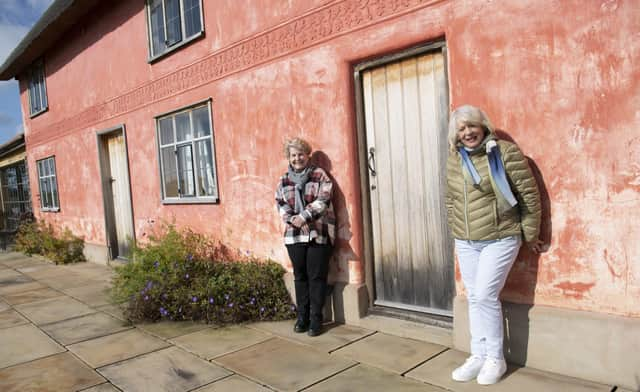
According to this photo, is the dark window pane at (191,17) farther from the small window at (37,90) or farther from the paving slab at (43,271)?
the small window at (37,90)

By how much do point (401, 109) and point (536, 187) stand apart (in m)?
1.52

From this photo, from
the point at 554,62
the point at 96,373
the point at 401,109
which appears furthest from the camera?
the point at 401,109

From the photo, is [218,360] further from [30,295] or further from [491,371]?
[30,295]

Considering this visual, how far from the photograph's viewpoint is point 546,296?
10.6 feet

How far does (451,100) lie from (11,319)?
19.3 feet

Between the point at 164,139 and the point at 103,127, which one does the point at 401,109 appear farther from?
the point at 103,127

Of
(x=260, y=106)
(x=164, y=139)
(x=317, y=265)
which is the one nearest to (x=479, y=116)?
(x=317, y=265)

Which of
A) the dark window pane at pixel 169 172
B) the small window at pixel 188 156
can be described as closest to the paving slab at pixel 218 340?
the small window at pixel 188 156

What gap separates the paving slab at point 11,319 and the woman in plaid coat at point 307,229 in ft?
11.8

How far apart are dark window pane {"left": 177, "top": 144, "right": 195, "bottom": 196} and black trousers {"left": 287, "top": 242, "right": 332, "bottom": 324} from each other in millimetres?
3085

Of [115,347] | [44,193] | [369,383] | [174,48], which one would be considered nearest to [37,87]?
[44,193]

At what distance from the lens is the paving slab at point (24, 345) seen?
4.23 metres

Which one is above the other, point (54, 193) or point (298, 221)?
point (54, 193)

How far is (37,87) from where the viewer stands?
1209cm
